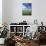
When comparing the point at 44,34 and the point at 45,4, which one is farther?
the point at 45,4

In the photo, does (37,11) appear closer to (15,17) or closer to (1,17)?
(15,17)

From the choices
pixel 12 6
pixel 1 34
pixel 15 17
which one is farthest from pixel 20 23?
pixel 1 34

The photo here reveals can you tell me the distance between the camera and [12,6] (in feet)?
19.5

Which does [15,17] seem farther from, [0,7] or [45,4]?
[45,4]

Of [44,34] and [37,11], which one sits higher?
[37,11]

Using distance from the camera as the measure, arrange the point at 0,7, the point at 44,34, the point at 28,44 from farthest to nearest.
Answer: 1. the point at 0,7
2. the point at 44,34
3. the point at 28,44

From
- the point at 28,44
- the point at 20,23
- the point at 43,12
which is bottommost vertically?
the point at 28,44

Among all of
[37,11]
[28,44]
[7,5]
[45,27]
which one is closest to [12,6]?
[7,5]

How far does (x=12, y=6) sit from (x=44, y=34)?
2287 mm

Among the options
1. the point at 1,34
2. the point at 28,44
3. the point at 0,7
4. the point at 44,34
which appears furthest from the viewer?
the point at 0,7

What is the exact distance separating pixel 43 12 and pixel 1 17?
5.99 feet

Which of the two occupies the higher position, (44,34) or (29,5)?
(29,5)

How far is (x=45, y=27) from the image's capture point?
5.77 metres

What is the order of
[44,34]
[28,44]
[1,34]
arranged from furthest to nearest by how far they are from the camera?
[44,34] < [1,34] < [28,44]
